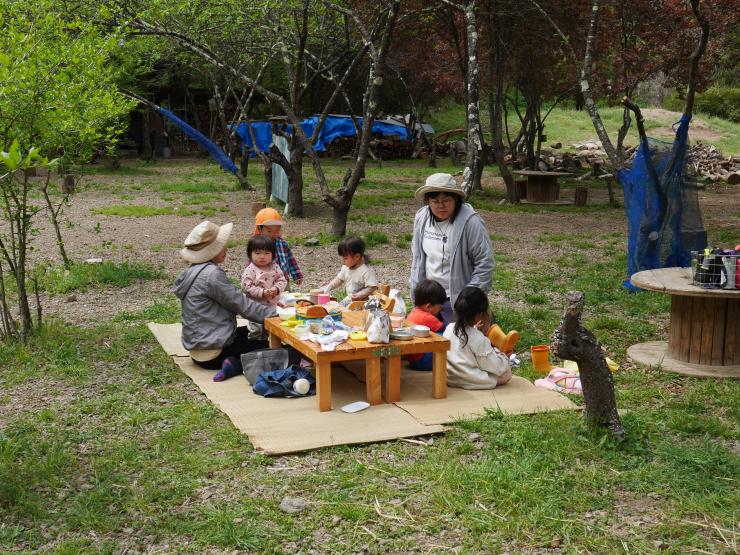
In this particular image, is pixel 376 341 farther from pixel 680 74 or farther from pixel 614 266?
pixel 680 74

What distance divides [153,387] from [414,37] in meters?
17.3

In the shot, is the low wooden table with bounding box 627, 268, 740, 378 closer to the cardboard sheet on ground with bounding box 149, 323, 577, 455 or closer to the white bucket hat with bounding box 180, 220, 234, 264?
the cardboard sheet on ground with bounding box 149, 323, 577, 455

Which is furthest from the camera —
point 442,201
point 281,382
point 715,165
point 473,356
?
point 715,165

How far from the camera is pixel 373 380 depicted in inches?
217

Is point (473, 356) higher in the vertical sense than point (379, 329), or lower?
lower

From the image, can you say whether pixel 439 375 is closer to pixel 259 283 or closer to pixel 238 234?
pixel 259 283

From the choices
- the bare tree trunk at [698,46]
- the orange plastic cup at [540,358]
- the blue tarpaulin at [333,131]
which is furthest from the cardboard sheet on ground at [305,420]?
the blue tarpaulin at [333,131]

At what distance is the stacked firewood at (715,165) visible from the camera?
2264 cm

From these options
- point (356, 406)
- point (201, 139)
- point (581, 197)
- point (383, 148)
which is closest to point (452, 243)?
point (356, 406)

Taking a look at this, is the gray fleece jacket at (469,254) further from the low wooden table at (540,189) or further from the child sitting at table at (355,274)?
the low wooden table at (540,189)

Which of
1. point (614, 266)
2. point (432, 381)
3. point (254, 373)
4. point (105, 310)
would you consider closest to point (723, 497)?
point (432, 381)

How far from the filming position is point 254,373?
5.98m

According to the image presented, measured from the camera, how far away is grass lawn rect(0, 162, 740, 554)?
3799mm

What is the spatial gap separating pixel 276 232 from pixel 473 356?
229 centimetres
